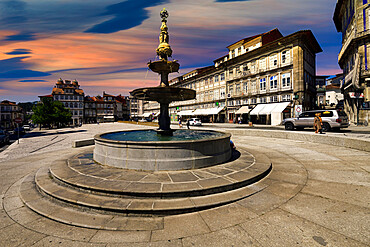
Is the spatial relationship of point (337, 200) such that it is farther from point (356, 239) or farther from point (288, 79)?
point (288, 79)

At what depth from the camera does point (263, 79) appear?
117 ft

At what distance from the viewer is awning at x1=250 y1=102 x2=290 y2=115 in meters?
31.1

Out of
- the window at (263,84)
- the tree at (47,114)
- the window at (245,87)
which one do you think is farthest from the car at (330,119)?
the tree at (47,114)

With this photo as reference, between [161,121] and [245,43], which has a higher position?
[245,43]

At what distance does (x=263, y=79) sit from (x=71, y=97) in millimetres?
81162

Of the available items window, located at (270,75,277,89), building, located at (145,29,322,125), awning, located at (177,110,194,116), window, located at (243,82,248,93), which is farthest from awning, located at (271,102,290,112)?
awning, located at (177,110,194,116)

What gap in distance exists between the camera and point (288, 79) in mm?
31484

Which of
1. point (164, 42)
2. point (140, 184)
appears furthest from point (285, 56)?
point (140, 184)

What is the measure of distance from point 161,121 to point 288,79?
31.1 meters

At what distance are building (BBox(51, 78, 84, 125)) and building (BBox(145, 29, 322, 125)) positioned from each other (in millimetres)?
60684

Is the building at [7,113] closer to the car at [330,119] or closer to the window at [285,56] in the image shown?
the window at [285,56]

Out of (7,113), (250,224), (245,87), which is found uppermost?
(245,87)

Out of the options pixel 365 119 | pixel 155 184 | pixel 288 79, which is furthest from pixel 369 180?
pixel 288 79

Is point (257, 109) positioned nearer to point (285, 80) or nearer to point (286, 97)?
point (286, 97)
